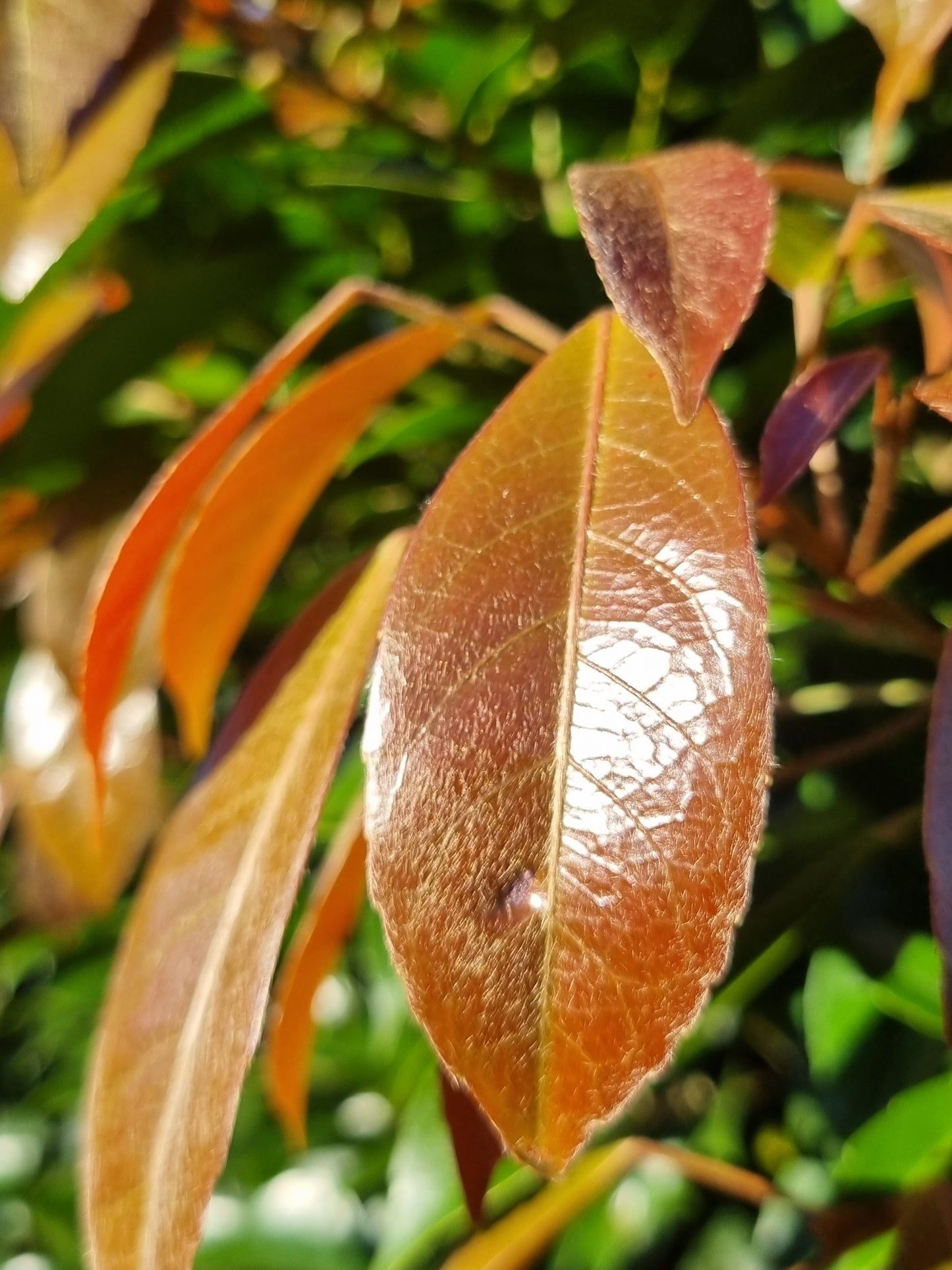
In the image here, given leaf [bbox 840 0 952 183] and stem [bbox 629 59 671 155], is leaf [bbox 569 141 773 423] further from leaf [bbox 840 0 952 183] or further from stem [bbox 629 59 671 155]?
stem [bbox 629 59 671 155]

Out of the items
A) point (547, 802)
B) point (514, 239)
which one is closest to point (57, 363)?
point (514, 239)

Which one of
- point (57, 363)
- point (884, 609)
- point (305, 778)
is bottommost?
point (884, 609)

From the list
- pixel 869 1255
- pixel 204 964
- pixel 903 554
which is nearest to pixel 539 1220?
pixel 869 1255

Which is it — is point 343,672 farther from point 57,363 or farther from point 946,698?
point 57,363

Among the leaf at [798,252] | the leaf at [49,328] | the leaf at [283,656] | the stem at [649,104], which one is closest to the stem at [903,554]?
the leaf at [798,252]

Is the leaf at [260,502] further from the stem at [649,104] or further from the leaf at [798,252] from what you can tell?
the stem at [649,104]

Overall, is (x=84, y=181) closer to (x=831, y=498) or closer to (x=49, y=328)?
(x=49, y=328)
